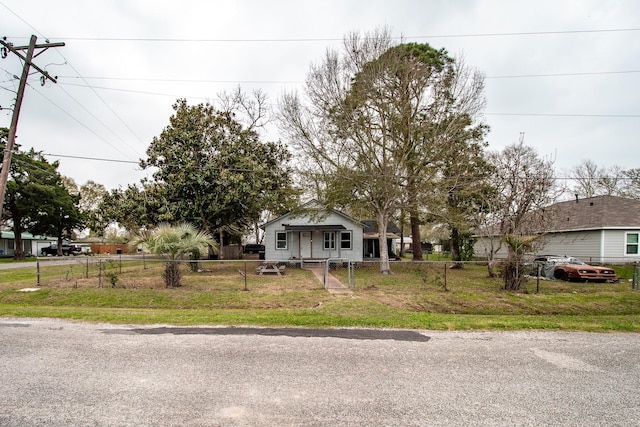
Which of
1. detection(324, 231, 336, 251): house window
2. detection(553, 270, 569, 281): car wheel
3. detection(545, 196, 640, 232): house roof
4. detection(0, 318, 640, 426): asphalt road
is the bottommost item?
detection(553, 270, 569, 281): car wheel

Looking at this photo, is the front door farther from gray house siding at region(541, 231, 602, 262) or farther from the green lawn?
gray house siding at region(541, 231, 602, 262)

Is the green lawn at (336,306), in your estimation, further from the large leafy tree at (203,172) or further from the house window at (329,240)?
the house window at (329,240)

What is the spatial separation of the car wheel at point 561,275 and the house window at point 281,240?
15.8 m

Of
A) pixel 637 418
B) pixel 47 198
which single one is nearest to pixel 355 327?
pixel 637 418

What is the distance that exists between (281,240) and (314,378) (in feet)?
64.2

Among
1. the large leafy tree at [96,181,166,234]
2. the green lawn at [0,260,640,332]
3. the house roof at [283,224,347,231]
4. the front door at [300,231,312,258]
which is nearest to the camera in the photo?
the green lawn at [0,260,640,332]

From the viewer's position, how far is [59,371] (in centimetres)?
432

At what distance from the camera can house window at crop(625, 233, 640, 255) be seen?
20547 mm

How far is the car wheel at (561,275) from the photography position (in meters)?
14.8

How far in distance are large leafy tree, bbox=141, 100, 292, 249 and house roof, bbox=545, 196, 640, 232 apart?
59.8ft

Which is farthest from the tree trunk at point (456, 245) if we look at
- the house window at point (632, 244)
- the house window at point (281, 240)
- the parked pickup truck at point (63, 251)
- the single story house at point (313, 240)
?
the parked pickup truck at point (63, 251)

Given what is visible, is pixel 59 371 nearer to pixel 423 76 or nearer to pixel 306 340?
pixel 306 340

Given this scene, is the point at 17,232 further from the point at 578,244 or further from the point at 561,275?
the point at 578,244

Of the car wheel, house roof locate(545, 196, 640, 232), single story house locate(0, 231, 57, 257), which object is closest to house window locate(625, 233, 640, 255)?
house roof locate(545, 196, 640, 232)
